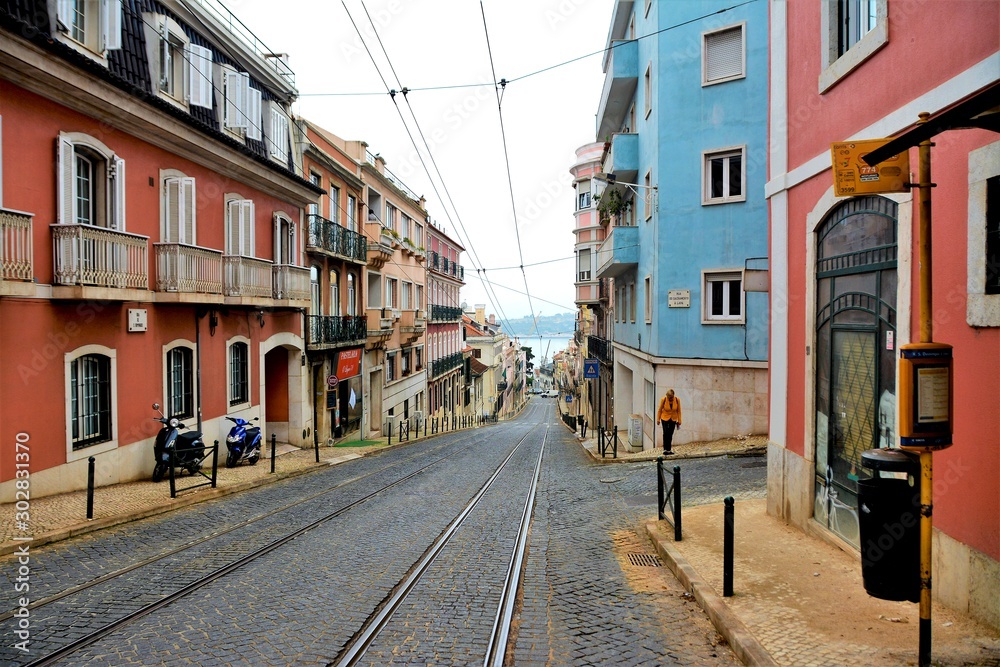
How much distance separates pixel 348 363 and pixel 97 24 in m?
14.6

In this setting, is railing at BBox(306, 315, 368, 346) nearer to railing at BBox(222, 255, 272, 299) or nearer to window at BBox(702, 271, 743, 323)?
railing at BBox(222, 255, 272, 299)

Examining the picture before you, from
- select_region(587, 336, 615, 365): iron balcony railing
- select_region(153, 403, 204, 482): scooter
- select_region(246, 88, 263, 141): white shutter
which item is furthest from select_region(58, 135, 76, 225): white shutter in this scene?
select_region(587, 336, 615, 365): iron balcony railing

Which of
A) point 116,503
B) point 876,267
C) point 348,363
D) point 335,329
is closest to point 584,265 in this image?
point 348,363

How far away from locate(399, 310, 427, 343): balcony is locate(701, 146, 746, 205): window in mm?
18853

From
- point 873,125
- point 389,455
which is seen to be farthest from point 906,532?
point 389,455

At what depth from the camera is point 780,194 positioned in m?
9.02

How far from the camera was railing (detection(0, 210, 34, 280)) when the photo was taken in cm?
891

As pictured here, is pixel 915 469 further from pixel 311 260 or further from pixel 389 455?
pixel 311 260

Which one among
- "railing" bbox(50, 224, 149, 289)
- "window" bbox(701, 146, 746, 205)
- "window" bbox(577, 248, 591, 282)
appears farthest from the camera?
"window" bbox(577, 248, 591, 282)

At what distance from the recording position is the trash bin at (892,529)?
177 inches

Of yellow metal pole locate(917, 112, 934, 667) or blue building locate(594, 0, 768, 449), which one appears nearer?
yellow metal pole locate(917, 112, 934, 667)

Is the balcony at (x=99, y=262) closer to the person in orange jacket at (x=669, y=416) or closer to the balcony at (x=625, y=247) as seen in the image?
the person in orange jacket at (x=669, y=416)

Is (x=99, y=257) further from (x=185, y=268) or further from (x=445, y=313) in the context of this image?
(x=445, y=313)

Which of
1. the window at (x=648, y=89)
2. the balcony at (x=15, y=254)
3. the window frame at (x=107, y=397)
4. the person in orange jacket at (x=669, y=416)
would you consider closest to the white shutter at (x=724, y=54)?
the window at (x=648, y=89)
